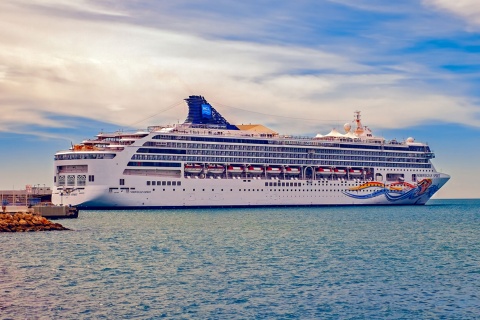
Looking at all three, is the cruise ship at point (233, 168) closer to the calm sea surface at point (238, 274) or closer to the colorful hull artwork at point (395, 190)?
the colorful hull artwork at point (395, 190)

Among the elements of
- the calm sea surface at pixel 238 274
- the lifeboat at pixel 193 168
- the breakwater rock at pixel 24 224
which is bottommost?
the calm sea surface at pixel 238 274

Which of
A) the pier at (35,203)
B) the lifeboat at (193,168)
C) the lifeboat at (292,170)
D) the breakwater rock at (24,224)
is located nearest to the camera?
the breakwater rock at (24,224)

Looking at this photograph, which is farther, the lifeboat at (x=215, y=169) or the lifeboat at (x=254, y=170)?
the lifeboat at (x=254, y=170)

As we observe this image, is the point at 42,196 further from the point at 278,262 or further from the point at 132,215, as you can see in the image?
the point at 278,262

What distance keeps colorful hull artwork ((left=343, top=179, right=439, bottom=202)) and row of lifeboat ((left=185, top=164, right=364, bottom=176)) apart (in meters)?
2.87

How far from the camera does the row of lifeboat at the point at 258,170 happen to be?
94188 millimetres

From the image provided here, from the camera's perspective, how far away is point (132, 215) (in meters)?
79.5

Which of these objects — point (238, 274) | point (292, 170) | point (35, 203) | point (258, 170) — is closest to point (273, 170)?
point (258, 170)

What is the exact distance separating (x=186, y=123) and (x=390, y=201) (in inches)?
1435

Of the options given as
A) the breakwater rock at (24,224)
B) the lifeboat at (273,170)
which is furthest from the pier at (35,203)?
the lifeboat at (273,170)

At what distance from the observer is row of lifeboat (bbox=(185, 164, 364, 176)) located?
309ft

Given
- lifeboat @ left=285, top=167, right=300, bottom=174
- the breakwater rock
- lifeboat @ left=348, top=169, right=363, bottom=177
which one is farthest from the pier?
lifeboat @ left=348, top=169, right=363, bottom=177

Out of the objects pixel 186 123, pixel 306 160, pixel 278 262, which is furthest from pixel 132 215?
pixel 278 262

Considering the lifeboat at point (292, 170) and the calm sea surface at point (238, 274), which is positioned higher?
the lifeboat at point (292, 170)
